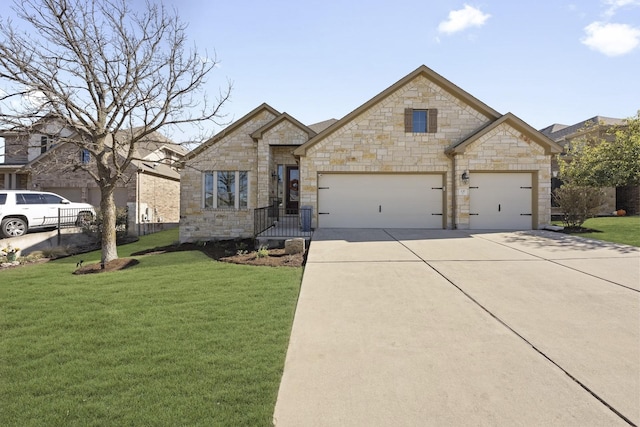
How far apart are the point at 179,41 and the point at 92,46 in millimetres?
2310

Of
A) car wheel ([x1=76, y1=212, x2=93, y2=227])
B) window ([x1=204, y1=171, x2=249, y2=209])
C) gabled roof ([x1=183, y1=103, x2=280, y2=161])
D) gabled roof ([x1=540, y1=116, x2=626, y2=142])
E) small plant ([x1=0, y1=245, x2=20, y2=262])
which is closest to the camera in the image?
small plant ([x1=0, y1=245, x2=20, y2=262])

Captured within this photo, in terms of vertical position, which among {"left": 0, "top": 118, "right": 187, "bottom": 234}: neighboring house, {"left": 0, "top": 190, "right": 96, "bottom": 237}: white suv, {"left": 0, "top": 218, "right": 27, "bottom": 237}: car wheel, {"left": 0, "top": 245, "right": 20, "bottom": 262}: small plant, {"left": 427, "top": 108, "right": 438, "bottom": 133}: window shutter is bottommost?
{"left": 0, "top": 245, "right": 20, "bottom": 262}: small plant

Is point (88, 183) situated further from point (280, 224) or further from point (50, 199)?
point (280, 224)

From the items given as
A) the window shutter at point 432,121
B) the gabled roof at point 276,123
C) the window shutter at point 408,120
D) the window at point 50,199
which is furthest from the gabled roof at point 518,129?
the window at point 50,199

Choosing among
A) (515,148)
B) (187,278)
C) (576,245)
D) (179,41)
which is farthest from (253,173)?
(576,245)

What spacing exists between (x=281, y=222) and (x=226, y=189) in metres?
3.09

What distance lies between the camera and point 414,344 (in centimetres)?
355

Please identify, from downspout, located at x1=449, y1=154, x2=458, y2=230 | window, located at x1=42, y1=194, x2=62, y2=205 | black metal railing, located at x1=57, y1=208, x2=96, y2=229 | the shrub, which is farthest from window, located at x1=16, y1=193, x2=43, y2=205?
the shrub

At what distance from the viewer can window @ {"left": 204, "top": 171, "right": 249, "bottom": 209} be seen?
15109 mm

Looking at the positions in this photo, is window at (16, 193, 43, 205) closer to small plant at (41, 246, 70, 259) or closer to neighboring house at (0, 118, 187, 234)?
small plant at (41, 246, 70, 259)

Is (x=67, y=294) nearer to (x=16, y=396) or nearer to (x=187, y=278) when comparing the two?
(x=187, y=278)

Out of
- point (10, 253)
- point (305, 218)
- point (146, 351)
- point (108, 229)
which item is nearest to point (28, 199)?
point (10, 253)

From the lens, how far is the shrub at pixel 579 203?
40.4ft

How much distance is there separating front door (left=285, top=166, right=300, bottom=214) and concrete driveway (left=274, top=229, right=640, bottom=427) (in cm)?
936
